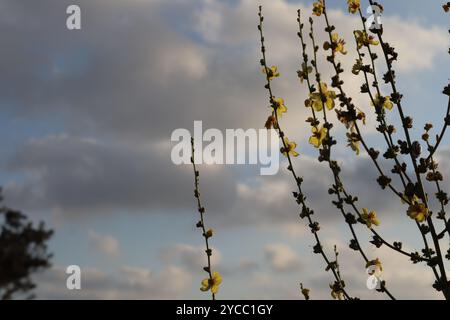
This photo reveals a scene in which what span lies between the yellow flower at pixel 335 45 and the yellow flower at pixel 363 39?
15cm

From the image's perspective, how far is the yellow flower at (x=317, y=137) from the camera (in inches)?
195

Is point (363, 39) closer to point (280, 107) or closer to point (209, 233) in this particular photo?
point (280, 107)

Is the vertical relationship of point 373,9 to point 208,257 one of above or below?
above

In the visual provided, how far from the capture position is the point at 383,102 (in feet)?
15.5

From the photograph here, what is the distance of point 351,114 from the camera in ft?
15.1

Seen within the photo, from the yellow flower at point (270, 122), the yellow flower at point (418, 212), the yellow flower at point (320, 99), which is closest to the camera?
the yellow flower at point (418, 212)

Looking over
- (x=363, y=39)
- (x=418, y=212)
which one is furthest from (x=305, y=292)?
(x=363, y=39)

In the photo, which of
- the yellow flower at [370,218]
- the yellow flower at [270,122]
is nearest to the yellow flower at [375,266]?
the yellow flower at [370,218]

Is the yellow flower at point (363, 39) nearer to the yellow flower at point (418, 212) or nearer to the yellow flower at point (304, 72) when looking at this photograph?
the yellow flower at point (304, 72)
